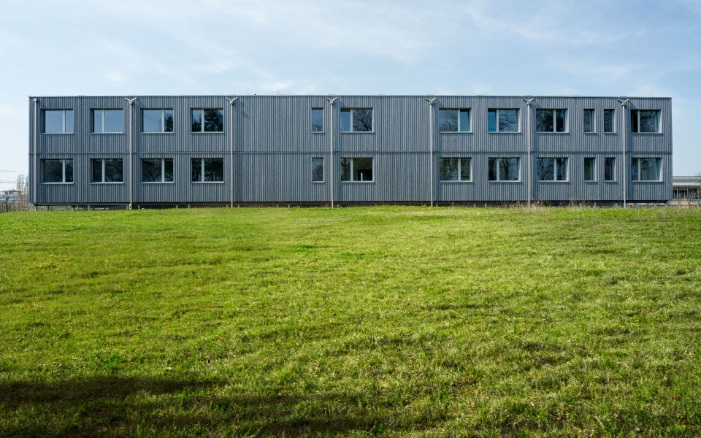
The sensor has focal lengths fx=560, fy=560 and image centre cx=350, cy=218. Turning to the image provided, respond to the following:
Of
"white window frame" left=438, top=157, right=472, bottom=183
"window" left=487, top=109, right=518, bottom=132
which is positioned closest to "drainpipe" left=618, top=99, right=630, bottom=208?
"window" left=487, top=109, right=518, bottom=132

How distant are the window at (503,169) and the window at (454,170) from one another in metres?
1.45

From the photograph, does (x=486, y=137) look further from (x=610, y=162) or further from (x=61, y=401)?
(x=61, y=401)

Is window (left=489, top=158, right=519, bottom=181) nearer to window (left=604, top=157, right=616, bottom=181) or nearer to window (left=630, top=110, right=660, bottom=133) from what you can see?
window (left=604, top=157, right=616, bottom=181)

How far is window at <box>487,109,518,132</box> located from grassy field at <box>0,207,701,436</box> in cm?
2130

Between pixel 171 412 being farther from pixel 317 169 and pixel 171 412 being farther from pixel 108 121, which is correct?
pixel 108 121

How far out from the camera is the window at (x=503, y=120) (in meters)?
33.1

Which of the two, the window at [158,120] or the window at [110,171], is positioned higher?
the window at [158,120]

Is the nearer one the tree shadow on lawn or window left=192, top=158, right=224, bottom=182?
the tree shadow on lawn

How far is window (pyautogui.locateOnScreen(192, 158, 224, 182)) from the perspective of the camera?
31.8 m

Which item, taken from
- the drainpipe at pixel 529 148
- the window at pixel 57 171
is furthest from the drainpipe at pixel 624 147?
the window at pixel 57 171

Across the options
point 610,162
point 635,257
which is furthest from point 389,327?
point 610,162

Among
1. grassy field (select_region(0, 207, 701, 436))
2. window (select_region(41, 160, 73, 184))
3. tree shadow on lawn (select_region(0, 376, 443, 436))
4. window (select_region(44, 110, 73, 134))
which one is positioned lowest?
tree shadow on lawn (select_region(0, 376, 443, 436))

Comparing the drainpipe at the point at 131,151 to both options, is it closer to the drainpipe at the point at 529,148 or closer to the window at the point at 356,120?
the window at the point at 356,120

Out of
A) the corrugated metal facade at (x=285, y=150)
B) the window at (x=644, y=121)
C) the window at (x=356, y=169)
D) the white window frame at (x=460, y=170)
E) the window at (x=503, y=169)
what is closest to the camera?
the corrugated metal facade at (x=285, y=150)
